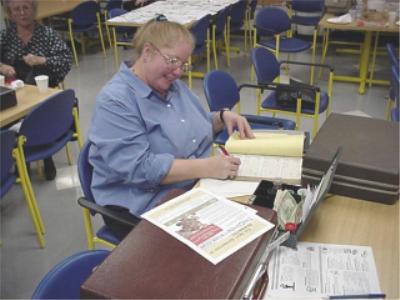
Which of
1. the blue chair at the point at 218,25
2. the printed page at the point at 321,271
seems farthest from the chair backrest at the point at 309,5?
the printed page at the point at 321,271

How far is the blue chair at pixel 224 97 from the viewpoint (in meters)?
2.45

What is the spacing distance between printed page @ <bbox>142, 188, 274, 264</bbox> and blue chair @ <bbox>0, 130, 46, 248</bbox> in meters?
1.14

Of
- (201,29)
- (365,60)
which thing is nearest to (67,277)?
(201,29)

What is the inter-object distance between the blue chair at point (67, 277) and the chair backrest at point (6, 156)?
1.01 m

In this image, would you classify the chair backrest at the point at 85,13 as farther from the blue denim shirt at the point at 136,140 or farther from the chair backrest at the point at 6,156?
the blue denim shirt at the point at 136,140

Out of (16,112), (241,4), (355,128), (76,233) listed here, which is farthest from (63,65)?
(241,4)

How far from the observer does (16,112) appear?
2275 mm

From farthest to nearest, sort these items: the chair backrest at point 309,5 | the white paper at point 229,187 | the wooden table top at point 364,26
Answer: the chair backrest at point 309,5
the wooden table top at point 364,26
the white paper at point 229,187

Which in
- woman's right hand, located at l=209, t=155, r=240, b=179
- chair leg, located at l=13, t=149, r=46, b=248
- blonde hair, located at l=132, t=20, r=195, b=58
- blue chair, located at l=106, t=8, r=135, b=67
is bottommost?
chair leg, located at l=13, t=149, r=46, b=248

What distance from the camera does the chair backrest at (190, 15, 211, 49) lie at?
4359mm

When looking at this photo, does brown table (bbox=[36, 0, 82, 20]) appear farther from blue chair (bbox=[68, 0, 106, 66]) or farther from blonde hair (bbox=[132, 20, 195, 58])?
blonde hair (bbox=[132, 20, 195, 58])

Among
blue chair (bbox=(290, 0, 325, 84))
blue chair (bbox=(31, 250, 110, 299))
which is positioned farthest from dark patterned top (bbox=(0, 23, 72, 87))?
blue chair (bbox=(290, 0, 325, 84))

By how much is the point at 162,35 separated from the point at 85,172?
58 cm

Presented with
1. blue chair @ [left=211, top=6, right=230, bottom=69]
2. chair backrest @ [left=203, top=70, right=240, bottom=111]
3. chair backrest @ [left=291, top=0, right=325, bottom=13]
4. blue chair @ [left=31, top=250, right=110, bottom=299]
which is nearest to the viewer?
blue chair @ [left=31, top=250, right=110, bottom=299]
